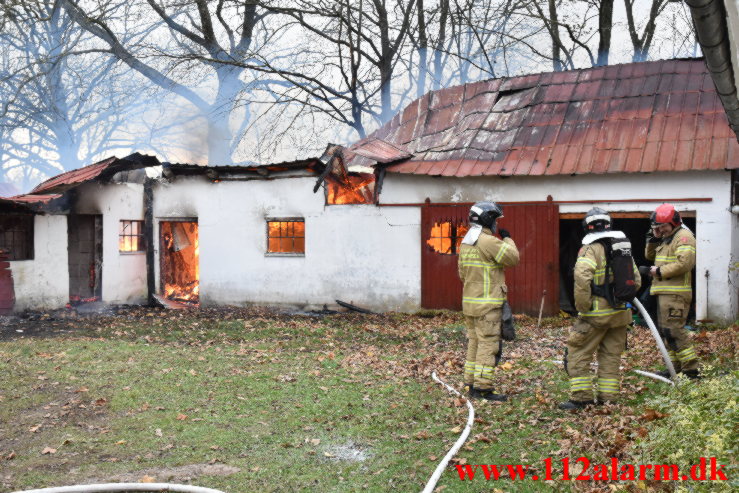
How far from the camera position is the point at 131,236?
16.8 metres

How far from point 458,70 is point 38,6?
738 inches

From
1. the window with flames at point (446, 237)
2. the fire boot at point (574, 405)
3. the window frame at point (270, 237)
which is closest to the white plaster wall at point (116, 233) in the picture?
the window frame at point (270, 237)

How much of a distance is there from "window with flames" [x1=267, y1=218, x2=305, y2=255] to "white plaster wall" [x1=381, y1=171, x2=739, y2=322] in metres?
4.53

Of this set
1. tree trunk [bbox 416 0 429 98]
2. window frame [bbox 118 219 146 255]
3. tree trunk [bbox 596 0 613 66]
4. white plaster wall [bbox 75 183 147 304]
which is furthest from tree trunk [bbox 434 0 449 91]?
window frame [bbox 118 219 146 255]

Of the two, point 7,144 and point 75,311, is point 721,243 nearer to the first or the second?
Result: point 75,311

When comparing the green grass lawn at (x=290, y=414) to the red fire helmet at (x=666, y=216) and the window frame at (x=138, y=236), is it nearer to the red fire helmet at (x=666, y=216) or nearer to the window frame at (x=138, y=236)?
the red fire helmet at (x=666, y=216)

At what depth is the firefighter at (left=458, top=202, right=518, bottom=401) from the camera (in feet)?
21.4

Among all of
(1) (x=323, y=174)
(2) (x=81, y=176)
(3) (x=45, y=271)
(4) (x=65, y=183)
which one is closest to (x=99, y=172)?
(2) (x=81, y=176)

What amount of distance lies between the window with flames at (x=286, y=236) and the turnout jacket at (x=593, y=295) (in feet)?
33.7

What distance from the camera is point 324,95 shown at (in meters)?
23.2

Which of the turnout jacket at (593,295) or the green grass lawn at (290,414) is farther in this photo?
the turnout jacket at (593,295)

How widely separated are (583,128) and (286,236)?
7.80 meters

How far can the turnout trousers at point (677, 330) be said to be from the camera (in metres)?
6.65

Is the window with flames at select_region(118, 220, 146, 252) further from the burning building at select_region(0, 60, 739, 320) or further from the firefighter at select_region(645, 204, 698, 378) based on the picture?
the firefighter at select_region(645, 204, 698, 378)
